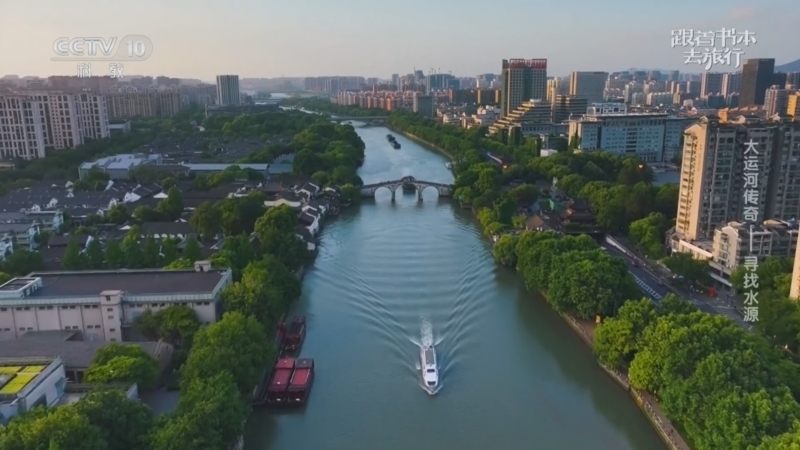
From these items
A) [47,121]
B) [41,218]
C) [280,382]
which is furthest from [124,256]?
[47,121]

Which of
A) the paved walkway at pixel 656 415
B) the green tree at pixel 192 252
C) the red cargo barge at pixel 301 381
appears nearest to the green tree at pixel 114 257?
the green tree at pixel 192 252

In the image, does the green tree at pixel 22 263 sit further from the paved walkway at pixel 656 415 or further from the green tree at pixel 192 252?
the paved walkway at pixel 656 415

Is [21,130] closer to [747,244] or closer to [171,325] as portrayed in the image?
[171,325]

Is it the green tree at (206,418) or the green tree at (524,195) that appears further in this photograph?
the green tree at (524,195)

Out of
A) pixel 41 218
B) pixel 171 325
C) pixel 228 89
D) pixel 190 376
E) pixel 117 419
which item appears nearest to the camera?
pixel 117 419

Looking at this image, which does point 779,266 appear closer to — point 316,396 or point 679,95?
point 316,396

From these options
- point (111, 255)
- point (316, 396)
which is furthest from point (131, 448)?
point (111, 255)
